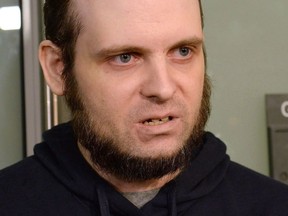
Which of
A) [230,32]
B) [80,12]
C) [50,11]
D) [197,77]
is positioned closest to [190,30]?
[197,77]

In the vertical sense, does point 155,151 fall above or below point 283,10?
below

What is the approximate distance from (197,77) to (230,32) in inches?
24.9

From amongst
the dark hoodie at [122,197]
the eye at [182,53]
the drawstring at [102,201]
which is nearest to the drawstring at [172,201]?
the dark hoodie at [122,197]

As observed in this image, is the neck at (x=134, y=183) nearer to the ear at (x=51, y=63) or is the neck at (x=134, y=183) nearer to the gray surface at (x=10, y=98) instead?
the ear at (x=51, y=63)

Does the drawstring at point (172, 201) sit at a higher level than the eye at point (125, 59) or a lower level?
lower

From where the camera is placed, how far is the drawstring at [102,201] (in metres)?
1.27

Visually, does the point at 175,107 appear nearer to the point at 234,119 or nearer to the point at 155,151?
the point at 155,151

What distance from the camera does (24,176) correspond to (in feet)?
4.55

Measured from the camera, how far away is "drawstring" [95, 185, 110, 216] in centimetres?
127

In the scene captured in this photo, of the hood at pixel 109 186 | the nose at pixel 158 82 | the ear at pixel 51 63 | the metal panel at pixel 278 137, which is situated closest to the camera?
the nose at pixel 158 82

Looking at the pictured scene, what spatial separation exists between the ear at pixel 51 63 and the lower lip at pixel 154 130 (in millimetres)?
248

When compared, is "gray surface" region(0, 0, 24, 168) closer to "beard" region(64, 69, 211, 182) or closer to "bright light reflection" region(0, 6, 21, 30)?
"bright light reflection" region(0, 6, 21, 30)

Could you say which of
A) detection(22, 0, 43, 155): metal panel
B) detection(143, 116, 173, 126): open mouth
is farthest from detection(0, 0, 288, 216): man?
detection(22, 0, 43, 155): metal panel

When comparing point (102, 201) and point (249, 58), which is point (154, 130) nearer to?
point (102, 201)
